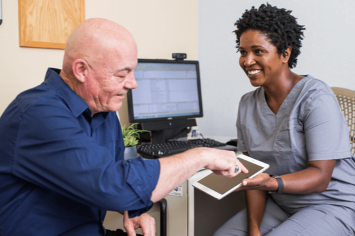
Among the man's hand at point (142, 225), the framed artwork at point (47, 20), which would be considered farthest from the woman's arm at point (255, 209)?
the framed artwork at point (47, 20)

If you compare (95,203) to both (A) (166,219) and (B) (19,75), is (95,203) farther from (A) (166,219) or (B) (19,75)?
(B) (19,75)

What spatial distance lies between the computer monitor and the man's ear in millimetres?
867

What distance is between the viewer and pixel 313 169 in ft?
3.82

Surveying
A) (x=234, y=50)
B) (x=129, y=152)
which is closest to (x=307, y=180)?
(x=129, y=152)

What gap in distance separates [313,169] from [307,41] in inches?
44.4

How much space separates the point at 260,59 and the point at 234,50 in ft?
3.30

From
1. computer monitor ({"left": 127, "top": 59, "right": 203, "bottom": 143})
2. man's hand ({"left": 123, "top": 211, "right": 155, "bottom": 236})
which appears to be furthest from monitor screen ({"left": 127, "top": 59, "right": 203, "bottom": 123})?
man's hand ({"left": 123, "top": 211, "right": 155, "bottom": 236})

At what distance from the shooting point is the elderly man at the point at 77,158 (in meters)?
0.70

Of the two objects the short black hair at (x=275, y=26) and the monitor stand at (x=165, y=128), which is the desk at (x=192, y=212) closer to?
the monitor stand at (x=165, y=128)

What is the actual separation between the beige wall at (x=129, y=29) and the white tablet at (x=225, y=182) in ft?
3.08

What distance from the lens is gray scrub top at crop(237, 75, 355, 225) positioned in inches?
46.0

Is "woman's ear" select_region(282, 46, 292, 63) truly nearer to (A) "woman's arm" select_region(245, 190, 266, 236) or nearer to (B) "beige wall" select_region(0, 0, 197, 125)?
(A) "woman's arm" select_region(245, 190, 266, 236)

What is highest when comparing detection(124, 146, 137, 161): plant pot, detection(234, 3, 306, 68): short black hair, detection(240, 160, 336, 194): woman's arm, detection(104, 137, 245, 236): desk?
detection(234, 3, 306, 68): short black hair

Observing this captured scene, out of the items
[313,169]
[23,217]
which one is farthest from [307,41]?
[23,217]
